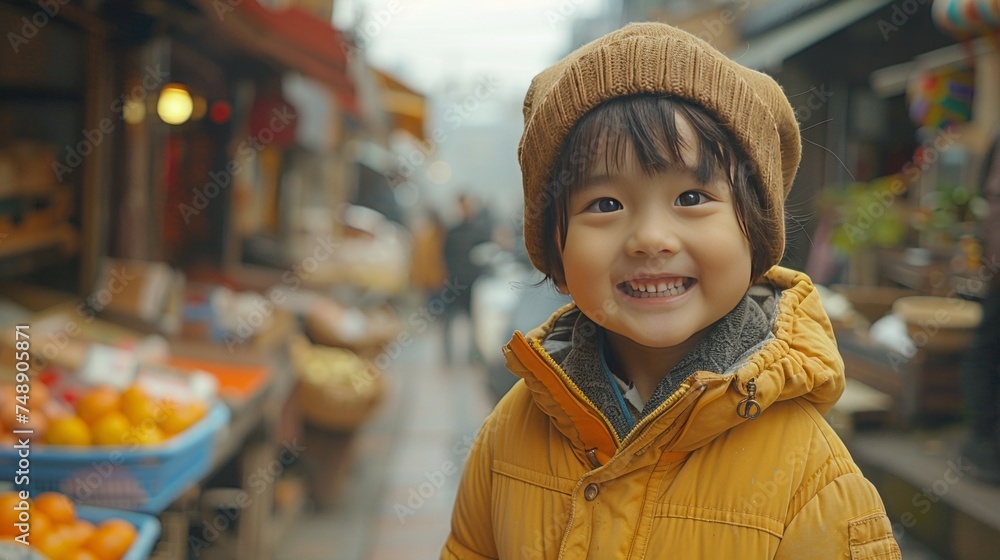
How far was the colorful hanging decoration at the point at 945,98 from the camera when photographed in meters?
5.94

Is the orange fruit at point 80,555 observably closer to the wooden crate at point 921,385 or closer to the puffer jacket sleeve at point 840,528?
the puffer jacket sleeve at point 840,528

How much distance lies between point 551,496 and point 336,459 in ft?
13.8

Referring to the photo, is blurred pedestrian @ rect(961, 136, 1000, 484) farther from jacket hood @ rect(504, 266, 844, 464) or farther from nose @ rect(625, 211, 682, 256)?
nose @ rect(625, 211, 682, 256)

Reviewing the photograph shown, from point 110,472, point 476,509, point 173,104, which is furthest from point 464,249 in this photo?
point 476,509

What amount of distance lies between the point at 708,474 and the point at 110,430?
2.06m

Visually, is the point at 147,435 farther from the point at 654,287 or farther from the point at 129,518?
the point at 654,287

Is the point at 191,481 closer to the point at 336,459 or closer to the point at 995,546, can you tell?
the point at 336,459

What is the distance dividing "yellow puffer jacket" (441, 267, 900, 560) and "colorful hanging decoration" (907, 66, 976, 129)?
5.41 m

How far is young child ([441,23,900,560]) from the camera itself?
116cm

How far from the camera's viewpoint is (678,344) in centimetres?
134

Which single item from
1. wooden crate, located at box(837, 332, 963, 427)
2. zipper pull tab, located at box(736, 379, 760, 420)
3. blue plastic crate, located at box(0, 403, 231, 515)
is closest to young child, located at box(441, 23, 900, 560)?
zipper pull tab, located at box(736, 379, 760, 420)

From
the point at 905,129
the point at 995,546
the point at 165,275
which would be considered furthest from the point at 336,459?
the point at 905,129

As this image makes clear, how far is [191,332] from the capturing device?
4.64 metres

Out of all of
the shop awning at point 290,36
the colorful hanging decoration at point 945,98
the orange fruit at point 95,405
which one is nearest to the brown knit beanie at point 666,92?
the orange fruit at point 95,405
